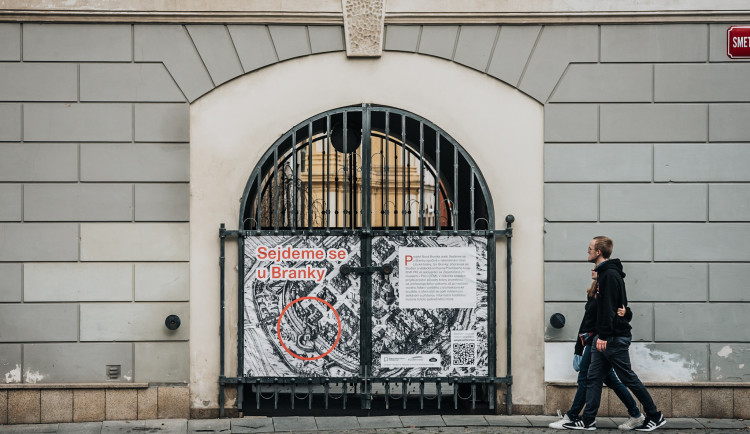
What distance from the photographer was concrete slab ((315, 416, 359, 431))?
8969mm

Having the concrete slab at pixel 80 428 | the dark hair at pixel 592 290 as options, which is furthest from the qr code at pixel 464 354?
the concrete slab at pixel 80 428

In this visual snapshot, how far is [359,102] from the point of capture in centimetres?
942

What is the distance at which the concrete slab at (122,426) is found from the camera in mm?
8828

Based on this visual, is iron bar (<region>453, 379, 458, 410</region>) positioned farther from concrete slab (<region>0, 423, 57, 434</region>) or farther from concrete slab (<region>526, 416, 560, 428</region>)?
concrete slab (<region>0, 423, 57, 434</region>)

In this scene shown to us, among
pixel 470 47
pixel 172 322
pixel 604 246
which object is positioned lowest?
pixel 172 322

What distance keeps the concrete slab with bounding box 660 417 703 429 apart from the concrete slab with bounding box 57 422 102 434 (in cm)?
572

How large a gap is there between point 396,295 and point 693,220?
3244 millimetres

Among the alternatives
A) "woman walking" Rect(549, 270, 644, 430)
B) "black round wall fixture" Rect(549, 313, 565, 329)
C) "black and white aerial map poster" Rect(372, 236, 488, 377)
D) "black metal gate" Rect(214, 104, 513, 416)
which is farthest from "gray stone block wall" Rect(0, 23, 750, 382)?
"black and white aerial map poster" Rect(372, 236, 488, 377)

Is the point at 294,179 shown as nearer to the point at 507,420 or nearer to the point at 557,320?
the point at 557,320

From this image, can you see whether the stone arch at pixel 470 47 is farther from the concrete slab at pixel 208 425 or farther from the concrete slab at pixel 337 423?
the concrete slab at pixel 337 423

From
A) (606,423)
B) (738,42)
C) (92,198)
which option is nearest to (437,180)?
(606,423)

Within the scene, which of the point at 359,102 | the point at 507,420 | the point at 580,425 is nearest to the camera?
the point at 580,425

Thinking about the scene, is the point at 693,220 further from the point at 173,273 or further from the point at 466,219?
the point at 173,273

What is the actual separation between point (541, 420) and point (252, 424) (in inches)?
A: 118
